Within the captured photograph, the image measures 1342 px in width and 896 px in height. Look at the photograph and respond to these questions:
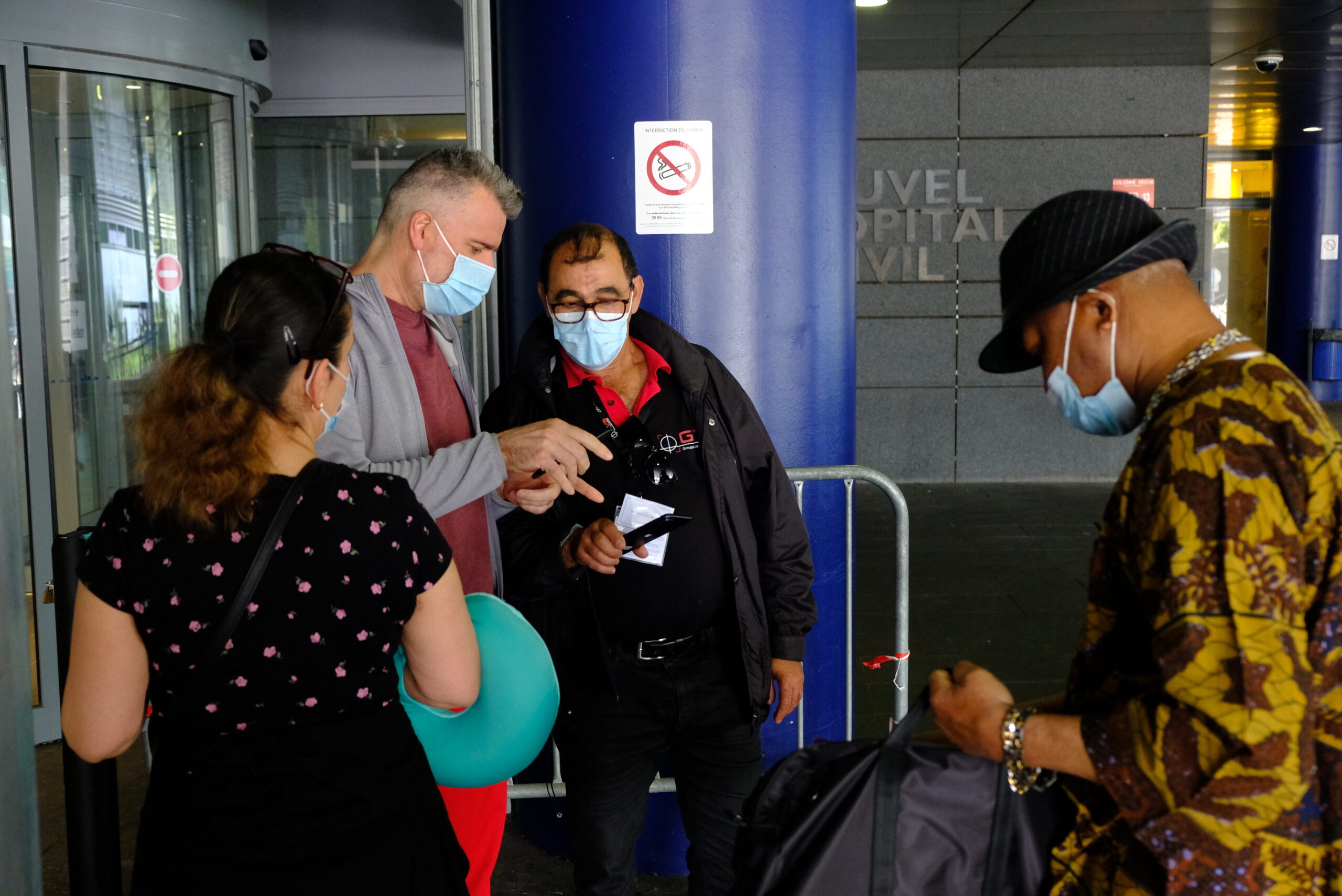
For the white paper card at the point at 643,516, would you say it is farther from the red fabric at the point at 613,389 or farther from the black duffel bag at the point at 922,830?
the black duffel bag at the point at 922,830

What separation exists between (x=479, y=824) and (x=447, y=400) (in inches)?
38.9

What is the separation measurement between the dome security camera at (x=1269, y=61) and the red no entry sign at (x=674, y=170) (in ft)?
30.5

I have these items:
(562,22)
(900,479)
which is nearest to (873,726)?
(562,22)

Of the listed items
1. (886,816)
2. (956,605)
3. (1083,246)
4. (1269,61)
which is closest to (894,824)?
(886,816)

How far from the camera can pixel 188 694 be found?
1.54 metres

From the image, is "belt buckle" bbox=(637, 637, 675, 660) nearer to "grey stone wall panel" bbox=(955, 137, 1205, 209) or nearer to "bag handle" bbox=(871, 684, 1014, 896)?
"bag handle" bbox=(871, 684, 1014, 896)

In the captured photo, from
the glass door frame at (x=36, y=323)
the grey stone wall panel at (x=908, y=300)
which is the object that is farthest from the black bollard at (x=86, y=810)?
the grey stone wall panel at (x=908, y=300)

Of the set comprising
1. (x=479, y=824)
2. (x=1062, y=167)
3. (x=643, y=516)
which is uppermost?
(x=1062, y=167)

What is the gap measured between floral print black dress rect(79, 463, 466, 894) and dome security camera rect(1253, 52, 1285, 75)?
36.8ft

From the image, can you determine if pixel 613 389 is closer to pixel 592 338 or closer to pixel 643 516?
pixel 592 338

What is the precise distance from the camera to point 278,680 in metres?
1.55

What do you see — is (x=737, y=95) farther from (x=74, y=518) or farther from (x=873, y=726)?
(x=74, y=518)

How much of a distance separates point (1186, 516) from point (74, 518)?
4.87 meters

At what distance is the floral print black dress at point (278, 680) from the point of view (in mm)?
1516
